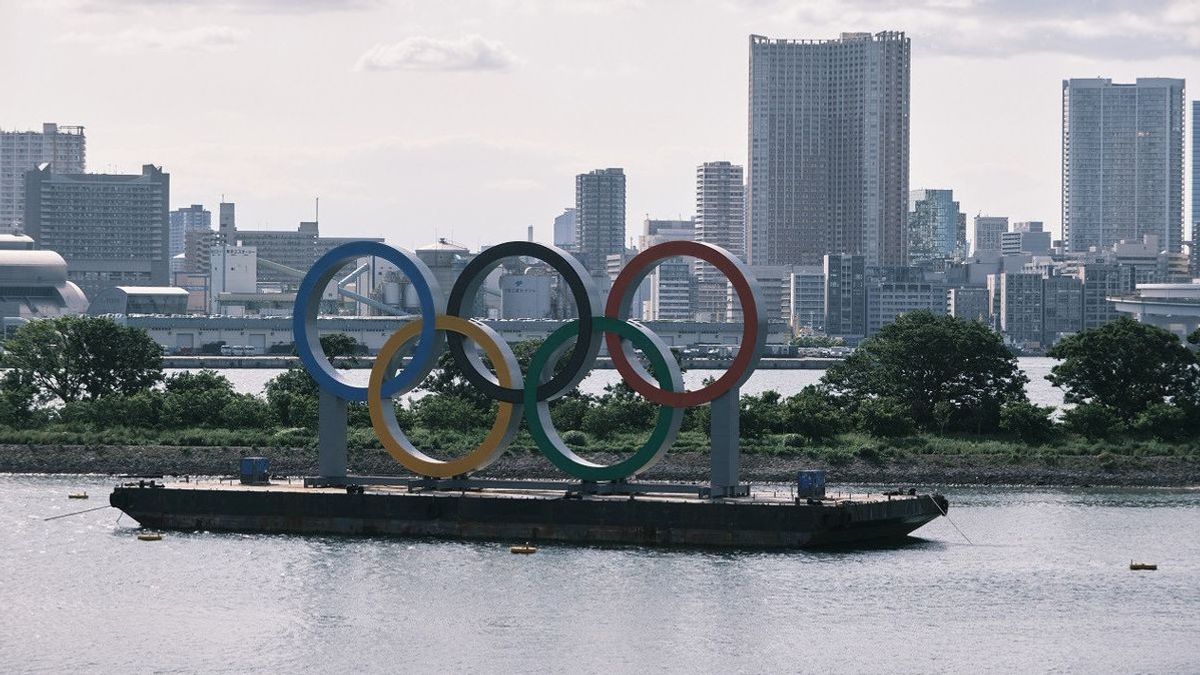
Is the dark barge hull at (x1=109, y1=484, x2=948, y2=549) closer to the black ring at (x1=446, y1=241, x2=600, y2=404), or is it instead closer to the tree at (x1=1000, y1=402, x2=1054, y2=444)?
the black ring at (x1=446, y1=241, x2=600, y2=404)

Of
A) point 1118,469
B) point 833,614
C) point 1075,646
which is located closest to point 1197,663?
point 1075,646

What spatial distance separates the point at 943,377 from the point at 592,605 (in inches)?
1972

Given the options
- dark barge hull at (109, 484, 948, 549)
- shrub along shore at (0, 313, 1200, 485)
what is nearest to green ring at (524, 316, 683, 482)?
dark barge hull at (109, 484, 948, 549)

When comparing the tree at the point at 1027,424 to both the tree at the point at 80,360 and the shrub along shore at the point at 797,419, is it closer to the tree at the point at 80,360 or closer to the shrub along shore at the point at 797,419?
the shrub along shore at the point at 797,419

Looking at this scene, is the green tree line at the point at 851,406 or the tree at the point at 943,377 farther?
the tree at the point at 943,377

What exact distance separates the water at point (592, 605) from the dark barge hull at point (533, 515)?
3.39 ft

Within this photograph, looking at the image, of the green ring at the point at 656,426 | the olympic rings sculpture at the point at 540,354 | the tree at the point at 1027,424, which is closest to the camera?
the olympic rings sculpture at the point at 540,354

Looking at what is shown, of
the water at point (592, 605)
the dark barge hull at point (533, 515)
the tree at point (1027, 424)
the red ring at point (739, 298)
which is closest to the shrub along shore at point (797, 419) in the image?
the tree at point (1027, 424)

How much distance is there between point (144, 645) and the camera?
180 ft

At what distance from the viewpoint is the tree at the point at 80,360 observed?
113 metres

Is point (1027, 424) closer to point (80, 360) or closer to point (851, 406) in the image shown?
point (851, 406)

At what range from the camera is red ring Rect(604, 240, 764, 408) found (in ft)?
228

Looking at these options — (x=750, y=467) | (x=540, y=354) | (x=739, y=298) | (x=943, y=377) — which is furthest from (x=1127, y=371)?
(x=540, y=354)

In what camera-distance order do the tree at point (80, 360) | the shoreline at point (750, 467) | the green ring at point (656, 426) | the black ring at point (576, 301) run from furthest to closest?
the tree at point (80, 360) → the shoreline at point (750, 467) → the black ring at point (576, 301) → the green ring at point (656, 426)
